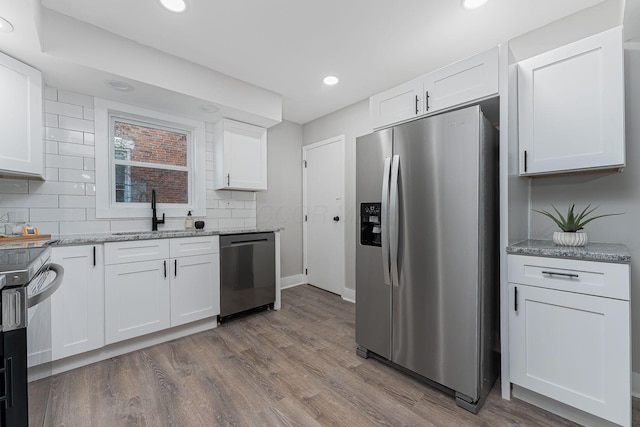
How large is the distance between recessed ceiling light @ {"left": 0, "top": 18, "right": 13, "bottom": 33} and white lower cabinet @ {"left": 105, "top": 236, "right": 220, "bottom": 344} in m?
1.45

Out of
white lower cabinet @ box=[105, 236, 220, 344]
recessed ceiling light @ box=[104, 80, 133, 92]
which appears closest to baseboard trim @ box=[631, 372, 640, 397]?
white lower cabinet @ box=[105, 236, 220, 344]

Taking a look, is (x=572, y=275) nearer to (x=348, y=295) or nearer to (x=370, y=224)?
(x=370, y=224)

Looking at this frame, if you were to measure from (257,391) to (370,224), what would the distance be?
139cm

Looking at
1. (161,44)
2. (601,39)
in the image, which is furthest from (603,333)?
(161,44)

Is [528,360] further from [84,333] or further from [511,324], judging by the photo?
[84,333]

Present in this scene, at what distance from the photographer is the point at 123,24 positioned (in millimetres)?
2018

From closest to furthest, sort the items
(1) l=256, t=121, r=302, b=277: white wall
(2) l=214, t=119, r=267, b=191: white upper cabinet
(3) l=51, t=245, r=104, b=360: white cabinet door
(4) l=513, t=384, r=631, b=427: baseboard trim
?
1. (4) l=513, t=384, r=631, b=427: baseboard trim
2. (3) l=51, t=245, r=104, b=360: white cabinet door
3. (2) l=214, t=119, r=267, b=191: white upper cabinet
4. (1) l=256, t=121, r=302, b=277: white wall

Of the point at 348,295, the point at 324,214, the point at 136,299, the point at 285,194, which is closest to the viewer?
the point at 136,299

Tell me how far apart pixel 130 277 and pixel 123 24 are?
6.41 ft

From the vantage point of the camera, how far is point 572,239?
65.4 inches

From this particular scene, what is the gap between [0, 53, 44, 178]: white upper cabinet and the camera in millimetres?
1792

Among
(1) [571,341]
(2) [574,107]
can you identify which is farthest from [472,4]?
(1) [571,341]

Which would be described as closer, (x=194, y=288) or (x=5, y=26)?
(x=5, y=26)

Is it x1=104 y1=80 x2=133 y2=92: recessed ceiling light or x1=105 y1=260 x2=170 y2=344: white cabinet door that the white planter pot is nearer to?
x1=105 y1=260 x2=170 y2=344: white cabinet door
